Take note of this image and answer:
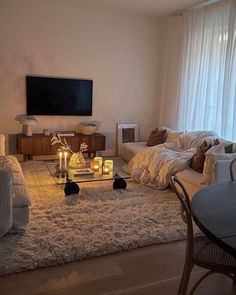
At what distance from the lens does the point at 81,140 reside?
553 cm

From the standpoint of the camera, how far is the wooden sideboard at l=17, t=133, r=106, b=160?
17.1ft

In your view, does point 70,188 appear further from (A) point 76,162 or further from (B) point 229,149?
(B) point 229,149

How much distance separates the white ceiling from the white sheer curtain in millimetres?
284

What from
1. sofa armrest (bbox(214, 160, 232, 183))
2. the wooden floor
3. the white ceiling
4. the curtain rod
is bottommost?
the wooden floor

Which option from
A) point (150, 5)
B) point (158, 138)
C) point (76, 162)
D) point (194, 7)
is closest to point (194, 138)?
point (158, 138)

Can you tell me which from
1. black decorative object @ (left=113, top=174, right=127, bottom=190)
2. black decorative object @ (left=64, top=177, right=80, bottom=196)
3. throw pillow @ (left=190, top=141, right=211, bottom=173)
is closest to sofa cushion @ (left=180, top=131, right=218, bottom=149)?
throw pillow @ (left=190, top=141, right=211, bottom=173)

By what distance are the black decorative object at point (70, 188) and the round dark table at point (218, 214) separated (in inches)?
85.1

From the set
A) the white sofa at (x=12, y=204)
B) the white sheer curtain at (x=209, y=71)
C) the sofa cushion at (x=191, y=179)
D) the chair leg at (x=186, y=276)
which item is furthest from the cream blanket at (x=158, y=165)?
the chair leg at (x=186, y=276)

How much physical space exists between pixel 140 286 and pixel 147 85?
15.5 feet

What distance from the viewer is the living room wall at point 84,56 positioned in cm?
518

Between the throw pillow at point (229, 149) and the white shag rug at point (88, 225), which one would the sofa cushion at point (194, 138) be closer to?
the throw pillow at point (229, 149)

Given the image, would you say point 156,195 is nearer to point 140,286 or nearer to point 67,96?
point 140,286

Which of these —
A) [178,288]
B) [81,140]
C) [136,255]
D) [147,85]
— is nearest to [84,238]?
[136,255]

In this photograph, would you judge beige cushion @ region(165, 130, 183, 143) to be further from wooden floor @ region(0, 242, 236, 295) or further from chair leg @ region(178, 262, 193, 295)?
chair leg @ region(178, 262, 193, 295)
